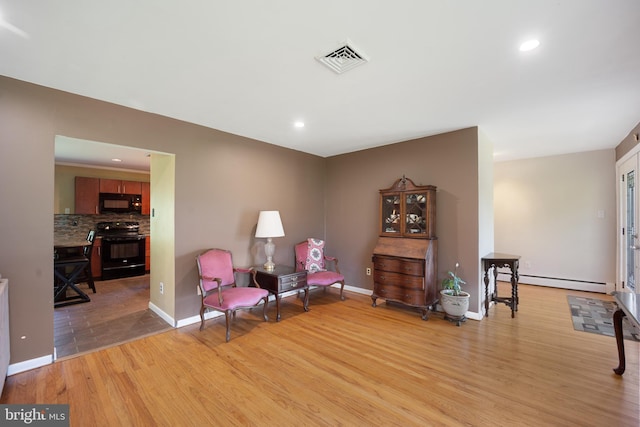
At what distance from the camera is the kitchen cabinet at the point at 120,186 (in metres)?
5.95

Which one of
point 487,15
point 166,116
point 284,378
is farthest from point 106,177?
point 487,15

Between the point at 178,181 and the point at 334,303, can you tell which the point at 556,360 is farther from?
the point at 178,181

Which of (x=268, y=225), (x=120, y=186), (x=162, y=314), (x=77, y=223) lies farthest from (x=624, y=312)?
(x=77, y=223)

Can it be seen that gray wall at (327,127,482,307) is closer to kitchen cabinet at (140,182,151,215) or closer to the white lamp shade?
the white lamp shade

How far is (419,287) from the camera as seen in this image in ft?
11.7

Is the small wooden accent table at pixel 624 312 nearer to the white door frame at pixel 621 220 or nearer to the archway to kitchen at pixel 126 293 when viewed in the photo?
the white door frame at pixel 621 220

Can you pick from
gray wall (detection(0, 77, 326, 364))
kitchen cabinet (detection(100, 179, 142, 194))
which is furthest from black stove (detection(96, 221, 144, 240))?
gray wall (detection(0, 77, 326, 364))

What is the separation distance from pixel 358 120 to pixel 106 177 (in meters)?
6.03

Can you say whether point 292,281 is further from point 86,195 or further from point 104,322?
point 86,195

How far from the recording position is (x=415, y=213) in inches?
155

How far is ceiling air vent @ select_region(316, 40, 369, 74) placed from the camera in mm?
1934

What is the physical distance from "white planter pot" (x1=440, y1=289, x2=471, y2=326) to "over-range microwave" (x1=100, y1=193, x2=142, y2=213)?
6645 millimetres

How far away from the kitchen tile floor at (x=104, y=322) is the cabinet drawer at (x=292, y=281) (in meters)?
1.43

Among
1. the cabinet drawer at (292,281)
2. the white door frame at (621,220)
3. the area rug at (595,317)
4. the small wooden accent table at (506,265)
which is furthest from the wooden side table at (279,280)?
the white door frame at (621,220)
